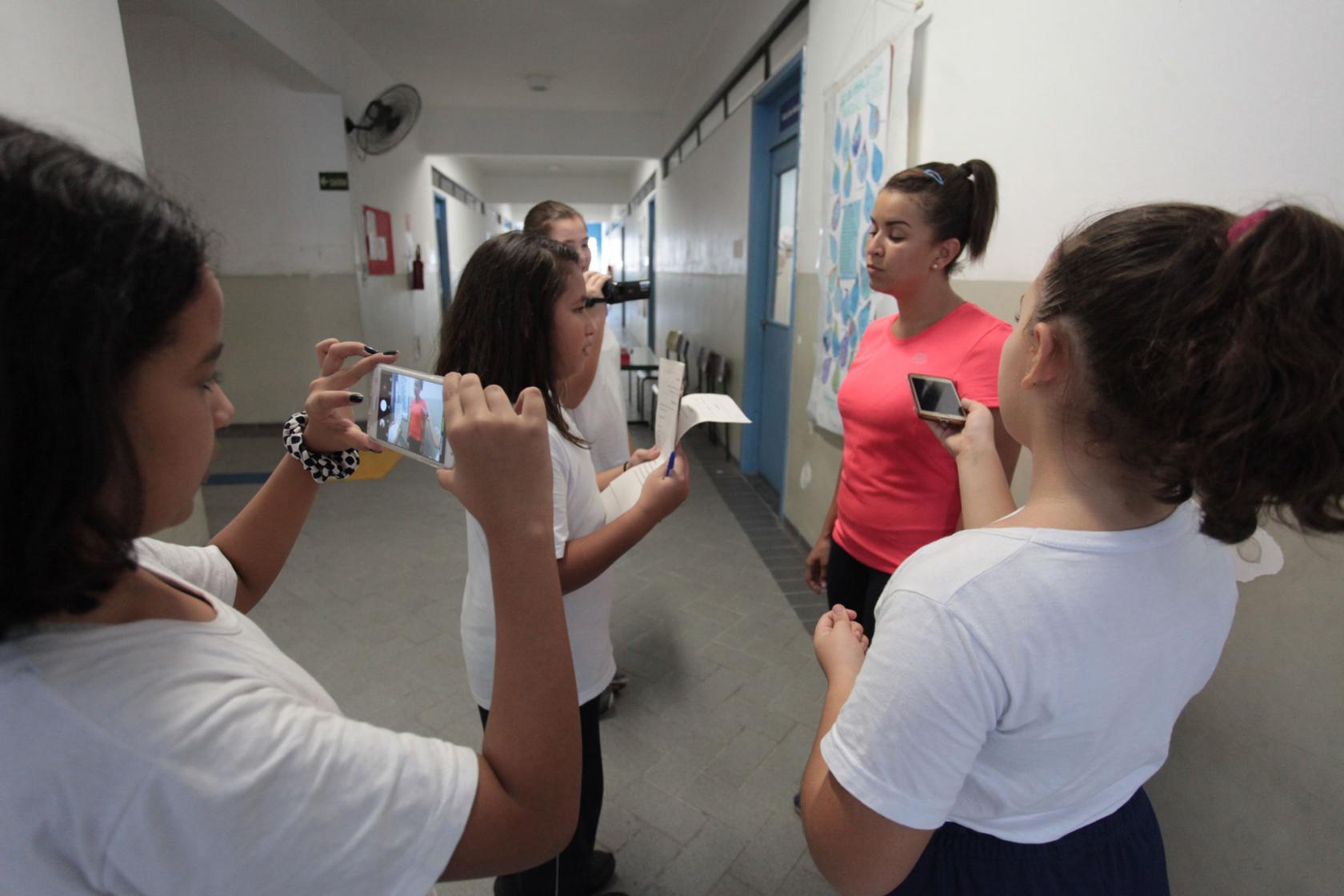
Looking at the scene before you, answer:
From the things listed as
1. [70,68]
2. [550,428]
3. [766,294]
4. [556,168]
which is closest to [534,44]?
[766,294]

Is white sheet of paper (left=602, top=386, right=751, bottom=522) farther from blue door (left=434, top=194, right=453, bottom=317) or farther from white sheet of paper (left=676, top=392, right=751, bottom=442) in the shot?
blue door (left=434, top=194, right=453, bottom=317)

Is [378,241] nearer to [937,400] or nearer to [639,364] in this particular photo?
[639,364]

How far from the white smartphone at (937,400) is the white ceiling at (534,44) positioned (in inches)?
182

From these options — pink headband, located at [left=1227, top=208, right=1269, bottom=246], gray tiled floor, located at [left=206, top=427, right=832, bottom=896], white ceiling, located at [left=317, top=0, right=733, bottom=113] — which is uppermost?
white ceiling, located at [left=317, top=0, right=733, bottom=113]

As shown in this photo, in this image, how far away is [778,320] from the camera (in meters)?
4.09

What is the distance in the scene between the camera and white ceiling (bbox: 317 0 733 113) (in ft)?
16.1

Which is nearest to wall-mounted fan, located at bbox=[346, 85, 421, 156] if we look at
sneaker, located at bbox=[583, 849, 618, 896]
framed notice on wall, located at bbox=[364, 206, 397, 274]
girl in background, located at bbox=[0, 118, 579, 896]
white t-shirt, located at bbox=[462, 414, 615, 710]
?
framed notice on wall, located at bbox=[364, 206, 397, 274]

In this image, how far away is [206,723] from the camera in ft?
1.40

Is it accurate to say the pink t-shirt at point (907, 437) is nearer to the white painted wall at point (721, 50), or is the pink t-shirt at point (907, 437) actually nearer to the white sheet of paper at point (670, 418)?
the white sheet of paper at point (670, 418)

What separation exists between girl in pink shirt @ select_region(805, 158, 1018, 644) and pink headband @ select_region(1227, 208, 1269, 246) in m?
0.84

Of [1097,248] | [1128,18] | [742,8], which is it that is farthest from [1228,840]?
[742,8]

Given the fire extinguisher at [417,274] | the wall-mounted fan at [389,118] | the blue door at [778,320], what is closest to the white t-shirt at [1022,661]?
the blue door at [778,320]

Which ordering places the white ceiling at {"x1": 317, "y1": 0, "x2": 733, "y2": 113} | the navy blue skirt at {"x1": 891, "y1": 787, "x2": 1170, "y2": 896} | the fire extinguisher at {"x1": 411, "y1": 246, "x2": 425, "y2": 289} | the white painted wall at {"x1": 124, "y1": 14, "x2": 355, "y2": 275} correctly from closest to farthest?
1. the navy blue skirt at {"x1": 891, "y1": 787, "x2": 1170, "y2": 896}
2. the white painted wall at {"x1": 124, "y1": 14, "x2": 355, "y2": 275}
3. the white ceiling at {"x1": 317, "y1": 0, "x2": 733, "y2": 113}
4. the fire extinguisher at {"x1": 411, "y1": 246, "x2": 425, "y2": 289}

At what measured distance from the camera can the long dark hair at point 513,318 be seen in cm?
113
